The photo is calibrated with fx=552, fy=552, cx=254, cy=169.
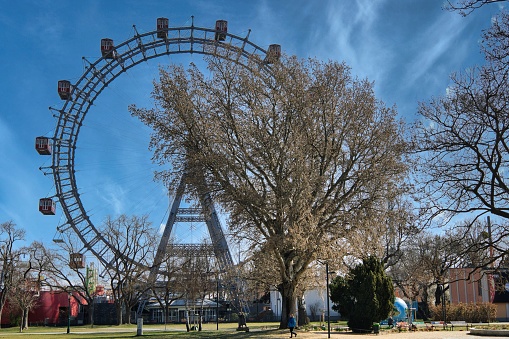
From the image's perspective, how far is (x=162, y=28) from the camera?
61.6m

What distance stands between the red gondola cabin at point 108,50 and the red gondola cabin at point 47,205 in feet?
57.0

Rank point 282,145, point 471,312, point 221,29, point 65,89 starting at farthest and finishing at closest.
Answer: point 65,89, point 221,29, point 471,312, point 282,145

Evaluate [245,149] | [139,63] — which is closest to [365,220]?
[245,149]

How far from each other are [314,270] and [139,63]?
32874 mm

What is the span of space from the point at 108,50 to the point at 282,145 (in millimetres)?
35349

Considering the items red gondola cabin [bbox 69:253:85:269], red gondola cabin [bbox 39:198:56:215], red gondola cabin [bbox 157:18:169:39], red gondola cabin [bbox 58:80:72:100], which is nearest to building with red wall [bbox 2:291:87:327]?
red gondola cabin [bbox 69:253:85:269]

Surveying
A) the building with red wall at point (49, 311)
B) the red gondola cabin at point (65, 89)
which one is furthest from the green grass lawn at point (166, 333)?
the red gondola cabin at point (65, 89)

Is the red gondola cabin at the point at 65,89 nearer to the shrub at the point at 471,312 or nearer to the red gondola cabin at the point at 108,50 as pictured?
the red gondola cabin at the point at 108,50

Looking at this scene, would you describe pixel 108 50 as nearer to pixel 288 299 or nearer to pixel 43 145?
pixel 43 145

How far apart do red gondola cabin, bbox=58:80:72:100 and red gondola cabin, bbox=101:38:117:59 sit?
17.8 ft

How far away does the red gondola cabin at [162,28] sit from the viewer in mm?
61625

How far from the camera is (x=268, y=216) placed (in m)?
34.2

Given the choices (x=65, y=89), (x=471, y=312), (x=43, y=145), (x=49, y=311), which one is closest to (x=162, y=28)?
(x=65, y=89)

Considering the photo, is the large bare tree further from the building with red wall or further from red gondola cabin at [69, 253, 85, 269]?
the building with red wall
